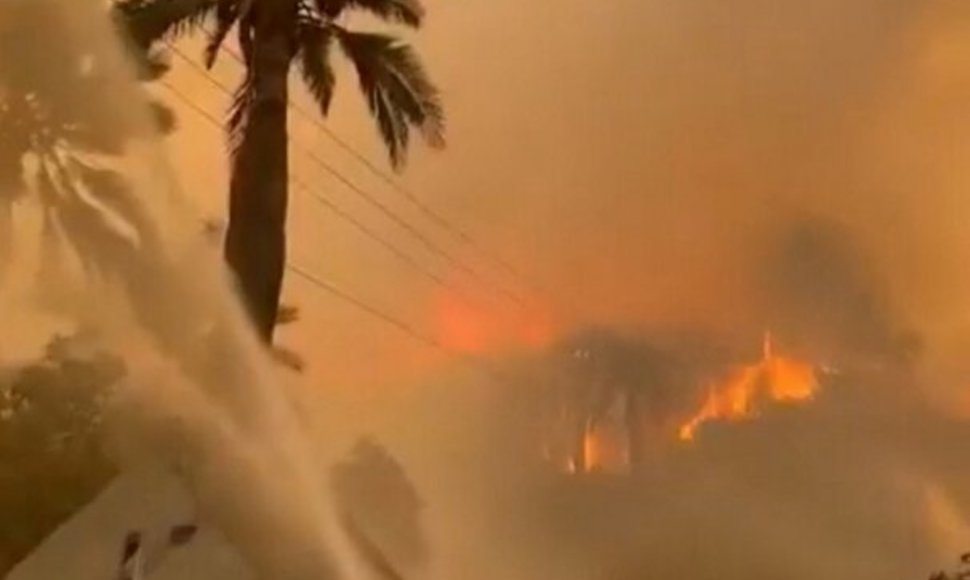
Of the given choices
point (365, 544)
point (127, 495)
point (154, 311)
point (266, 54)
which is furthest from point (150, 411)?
point (266, 54)

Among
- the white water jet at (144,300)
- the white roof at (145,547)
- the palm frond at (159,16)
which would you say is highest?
the palm frond at (159,16)

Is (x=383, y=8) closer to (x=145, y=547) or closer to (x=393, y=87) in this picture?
(x=393, y=87)

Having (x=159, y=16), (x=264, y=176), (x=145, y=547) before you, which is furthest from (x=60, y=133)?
(x=145, y=547)

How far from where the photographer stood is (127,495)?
13.8m

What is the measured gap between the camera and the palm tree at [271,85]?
19.7 m

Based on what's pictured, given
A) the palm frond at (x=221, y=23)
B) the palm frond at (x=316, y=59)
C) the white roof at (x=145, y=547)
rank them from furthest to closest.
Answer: the palm frond at (x=316, y=59), the palm frond at (x=221, y=23), the white roof at (x=145, y=547)

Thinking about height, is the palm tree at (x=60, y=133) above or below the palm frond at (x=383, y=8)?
below

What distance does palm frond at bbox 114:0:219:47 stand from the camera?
65.7 feet

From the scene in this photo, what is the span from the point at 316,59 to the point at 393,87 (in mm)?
924

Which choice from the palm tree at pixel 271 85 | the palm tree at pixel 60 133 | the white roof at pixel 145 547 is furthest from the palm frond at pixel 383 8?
the white roof at pixel 145 547

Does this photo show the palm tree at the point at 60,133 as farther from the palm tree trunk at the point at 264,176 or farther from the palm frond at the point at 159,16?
the palm tree trunk at the point at 264,176

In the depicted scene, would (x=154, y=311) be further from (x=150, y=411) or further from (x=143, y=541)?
(x=143, y=541)

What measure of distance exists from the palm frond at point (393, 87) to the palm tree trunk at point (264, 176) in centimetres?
80

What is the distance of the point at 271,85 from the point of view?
66.1 feet
